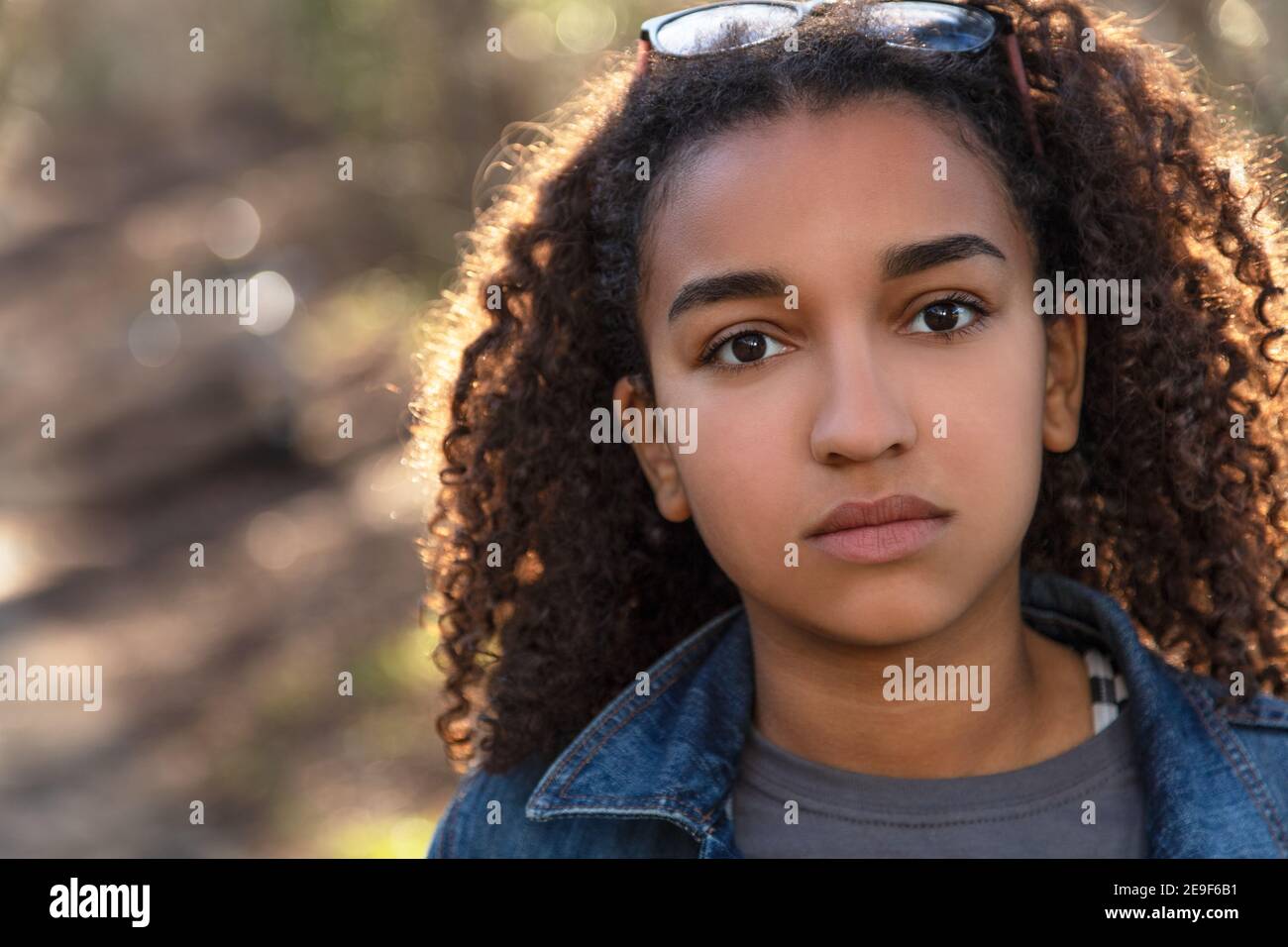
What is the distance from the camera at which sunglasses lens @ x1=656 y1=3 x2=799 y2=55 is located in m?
2.48

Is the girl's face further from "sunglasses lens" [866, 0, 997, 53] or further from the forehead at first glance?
"sunglasses lens" [866, 0, 997, 53]

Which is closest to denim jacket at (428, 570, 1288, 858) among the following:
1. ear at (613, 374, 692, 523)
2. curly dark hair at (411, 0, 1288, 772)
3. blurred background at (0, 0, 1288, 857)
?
curly dark hair at (411, 0, 1288, 772)

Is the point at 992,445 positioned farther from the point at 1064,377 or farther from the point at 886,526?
the point at 1064,377

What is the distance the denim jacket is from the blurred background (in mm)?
2284

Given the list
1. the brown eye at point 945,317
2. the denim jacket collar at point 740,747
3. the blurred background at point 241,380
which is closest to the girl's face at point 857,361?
the brown eye at point 945,317

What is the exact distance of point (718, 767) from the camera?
7.82 feet

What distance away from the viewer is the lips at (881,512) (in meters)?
2.14

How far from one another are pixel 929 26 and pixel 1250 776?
122 centimetres

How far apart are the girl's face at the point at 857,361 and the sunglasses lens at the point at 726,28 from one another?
240 mm

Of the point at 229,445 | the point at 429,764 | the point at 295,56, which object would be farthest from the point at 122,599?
the point at 295,56

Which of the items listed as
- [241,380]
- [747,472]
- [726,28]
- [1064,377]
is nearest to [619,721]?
[747,472]

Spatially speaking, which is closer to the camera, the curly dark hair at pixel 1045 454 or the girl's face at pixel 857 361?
the girl's face at pixel 857 361

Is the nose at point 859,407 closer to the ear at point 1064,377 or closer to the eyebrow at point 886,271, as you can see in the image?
the eyebrow at point 886,271
